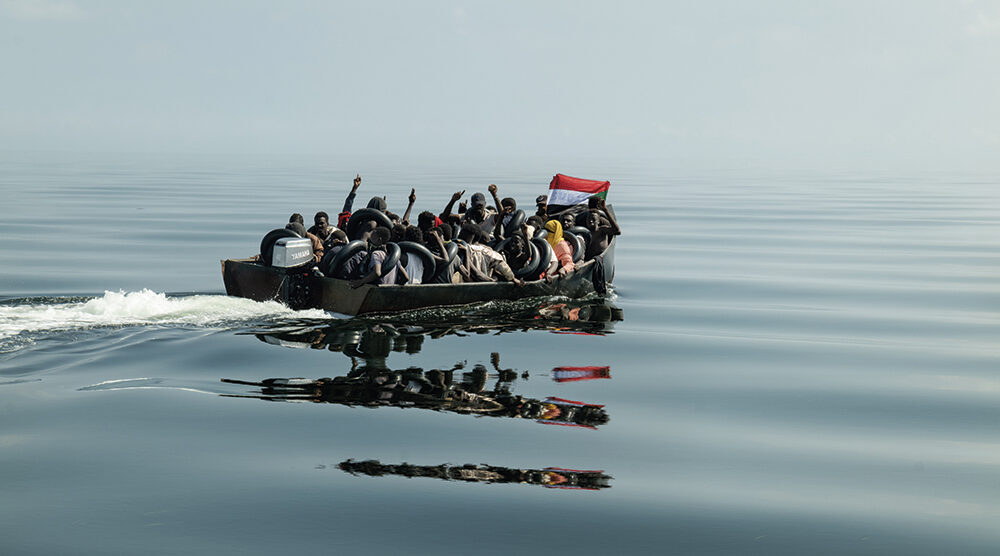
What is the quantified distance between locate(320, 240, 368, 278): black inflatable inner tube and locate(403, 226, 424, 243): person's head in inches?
31.3

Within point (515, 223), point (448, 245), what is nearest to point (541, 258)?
point (515, 223)

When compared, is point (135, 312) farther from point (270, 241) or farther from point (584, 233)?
point (584, 233)

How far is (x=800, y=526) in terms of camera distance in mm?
7871

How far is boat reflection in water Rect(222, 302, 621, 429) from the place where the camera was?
11.3 meters

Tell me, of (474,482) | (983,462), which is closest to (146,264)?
(474,482)

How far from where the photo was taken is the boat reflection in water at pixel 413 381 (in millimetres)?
11344

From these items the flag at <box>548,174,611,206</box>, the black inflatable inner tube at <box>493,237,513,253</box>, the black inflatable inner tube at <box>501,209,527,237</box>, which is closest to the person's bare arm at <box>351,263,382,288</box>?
the black inflatable inner tube at <box>493,237,513,253</box>

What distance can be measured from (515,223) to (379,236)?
412 cm

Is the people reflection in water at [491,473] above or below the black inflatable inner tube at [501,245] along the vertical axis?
below

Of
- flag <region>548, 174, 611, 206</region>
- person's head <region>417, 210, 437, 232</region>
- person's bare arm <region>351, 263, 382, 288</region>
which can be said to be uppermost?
flag <region>548, 174, 611, 206</region>

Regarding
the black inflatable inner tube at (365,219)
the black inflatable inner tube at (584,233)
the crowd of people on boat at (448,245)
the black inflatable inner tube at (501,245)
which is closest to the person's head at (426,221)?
the crowd of people on boat at (448,245)

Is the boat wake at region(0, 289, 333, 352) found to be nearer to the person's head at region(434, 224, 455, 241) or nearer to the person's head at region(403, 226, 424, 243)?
the person's head at region(403, 226, 424, 243)

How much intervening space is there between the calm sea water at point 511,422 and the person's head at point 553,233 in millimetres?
1720

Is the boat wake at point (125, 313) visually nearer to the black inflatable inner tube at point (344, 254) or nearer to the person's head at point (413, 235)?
the black inflatable inner tube at point (344, 254)
